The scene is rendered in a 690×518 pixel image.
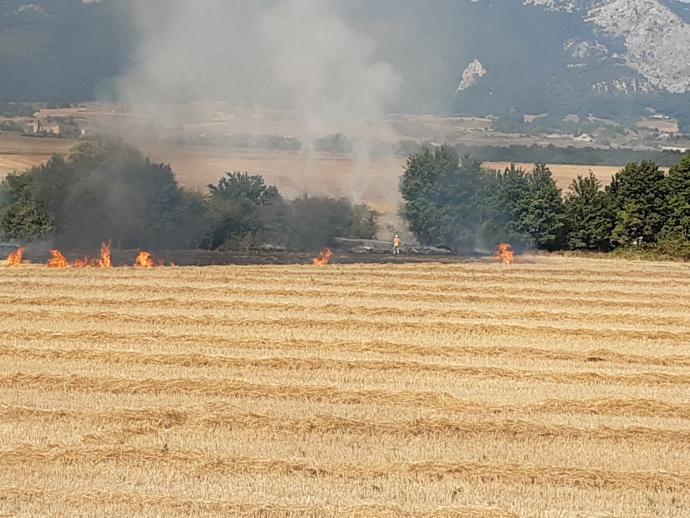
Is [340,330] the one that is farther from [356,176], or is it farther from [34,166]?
[356,176]

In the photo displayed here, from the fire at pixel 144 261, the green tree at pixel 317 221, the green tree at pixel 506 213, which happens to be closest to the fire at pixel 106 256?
the fire at pixel 144 261

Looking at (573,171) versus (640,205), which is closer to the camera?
(640,205)

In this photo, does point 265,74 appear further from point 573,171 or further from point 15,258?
point 15,258

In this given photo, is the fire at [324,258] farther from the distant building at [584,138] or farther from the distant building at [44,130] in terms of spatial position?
the distant building at [584,138]

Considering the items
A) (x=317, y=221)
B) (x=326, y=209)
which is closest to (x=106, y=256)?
(x=317, y=221)

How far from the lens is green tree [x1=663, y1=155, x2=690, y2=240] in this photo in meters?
62.0

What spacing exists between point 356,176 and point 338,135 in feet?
76.2

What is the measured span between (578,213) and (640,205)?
366 centimetres

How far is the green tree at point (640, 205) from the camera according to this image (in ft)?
207

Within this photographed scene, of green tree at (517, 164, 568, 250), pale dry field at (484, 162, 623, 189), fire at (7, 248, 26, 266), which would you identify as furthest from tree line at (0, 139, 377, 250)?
pale dry field at (484, 162, 623, 189)

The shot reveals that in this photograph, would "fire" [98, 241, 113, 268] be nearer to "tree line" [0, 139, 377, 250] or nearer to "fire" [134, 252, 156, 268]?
"tree line" [0, 139, 377, 250]

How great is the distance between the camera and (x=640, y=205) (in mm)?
63250

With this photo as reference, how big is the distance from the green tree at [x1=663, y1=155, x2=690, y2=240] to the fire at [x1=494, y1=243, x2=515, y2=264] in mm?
9267

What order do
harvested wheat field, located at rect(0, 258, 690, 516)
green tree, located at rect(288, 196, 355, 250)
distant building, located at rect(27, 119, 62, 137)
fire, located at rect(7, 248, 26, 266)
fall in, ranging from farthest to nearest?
green tree, located at rect(288, 196, 355, 250)
distant building, located at rect(27, 119, 62, 137)
fire, located at rect(7, 248, 26, 266)
harvested wheat field, located at rect(0, 258, 690, 516)
